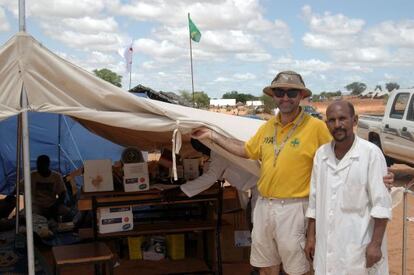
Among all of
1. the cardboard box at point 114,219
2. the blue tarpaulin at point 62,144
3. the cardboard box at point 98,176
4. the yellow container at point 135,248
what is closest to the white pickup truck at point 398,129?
the blue tarpaulin at point 62,144

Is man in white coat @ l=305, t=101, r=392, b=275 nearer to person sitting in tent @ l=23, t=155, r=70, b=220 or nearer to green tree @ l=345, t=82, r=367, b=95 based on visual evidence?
person sitting in tent @ l=23, t=155, r=70, b=220

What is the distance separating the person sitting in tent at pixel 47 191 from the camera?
24.2ft

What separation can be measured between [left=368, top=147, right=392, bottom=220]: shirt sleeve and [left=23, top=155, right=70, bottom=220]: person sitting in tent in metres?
5.43

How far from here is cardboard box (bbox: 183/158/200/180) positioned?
5.67m

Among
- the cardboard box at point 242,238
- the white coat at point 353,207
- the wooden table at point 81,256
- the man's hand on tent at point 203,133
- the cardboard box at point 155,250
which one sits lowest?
the cardboard box at point 155,250

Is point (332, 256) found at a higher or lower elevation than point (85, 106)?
lower

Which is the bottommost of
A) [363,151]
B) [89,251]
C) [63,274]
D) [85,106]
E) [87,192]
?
[63,274]

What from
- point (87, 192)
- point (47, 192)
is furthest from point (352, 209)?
point (47, 192)

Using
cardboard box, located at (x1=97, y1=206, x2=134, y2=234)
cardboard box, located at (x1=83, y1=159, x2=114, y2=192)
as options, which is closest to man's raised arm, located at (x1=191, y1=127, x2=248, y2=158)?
cardboard box, located at (x1=83, y1=159, x2=114, y2=192)

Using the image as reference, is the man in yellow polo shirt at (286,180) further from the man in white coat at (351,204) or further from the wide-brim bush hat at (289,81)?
the man in white coat at (351,204)

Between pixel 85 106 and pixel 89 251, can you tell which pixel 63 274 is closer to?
pixel 89 251

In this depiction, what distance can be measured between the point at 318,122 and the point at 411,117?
750 centimetres

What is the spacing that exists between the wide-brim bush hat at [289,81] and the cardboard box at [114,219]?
7.59 ft

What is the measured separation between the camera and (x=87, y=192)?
5203 millimetres
